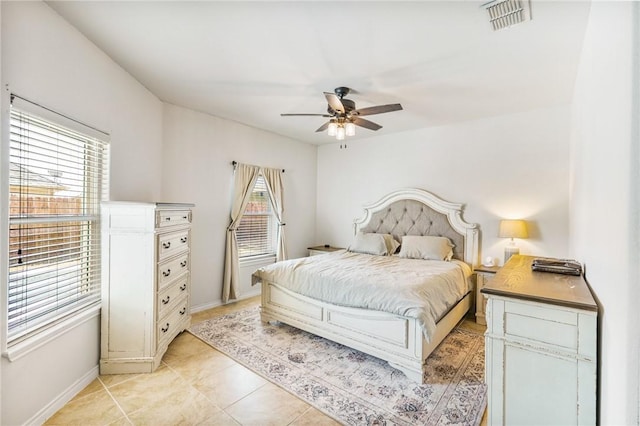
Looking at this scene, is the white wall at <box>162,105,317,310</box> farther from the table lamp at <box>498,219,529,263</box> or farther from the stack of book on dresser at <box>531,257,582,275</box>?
the stack of book on dresser at <box>531,257,582,275</box>

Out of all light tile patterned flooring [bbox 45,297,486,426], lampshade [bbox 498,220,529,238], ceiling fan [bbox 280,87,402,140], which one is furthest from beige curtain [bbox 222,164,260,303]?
lampshade [bbox 498,220,529,238]

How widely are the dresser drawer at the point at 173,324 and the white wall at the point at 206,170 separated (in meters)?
0.67

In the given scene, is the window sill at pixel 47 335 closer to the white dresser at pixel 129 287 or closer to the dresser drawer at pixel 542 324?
the white dresser at pixel 129 287

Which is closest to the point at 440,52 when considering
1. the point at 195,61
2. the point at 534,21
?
the point at 534,21

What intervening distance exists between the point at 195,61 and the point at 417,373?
3148 millimetres

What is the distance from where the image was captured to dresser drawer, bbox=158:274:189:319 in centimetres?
250

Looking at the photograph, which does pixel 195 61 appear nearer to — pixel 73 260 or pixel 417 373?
pixel 73 260

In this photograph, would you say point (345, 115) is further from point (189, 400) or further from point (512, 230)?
point (189, 400)

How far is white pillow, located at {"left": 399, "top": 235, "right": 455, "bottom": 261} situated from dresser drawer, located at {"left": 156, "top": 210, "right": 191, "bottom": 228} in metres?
2.82

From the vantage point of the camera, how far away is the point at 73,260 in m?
2.14

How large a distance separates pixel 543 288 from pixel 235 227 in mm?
3566

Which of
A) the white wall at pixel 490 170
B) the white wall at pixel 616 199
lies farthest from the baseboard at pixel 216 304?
the white wall at pixel 616 199

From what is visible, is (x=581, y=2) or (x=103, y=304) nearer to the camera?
(x=581, y=2)

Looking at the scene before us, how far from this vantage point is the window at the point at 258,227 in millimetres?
4445
